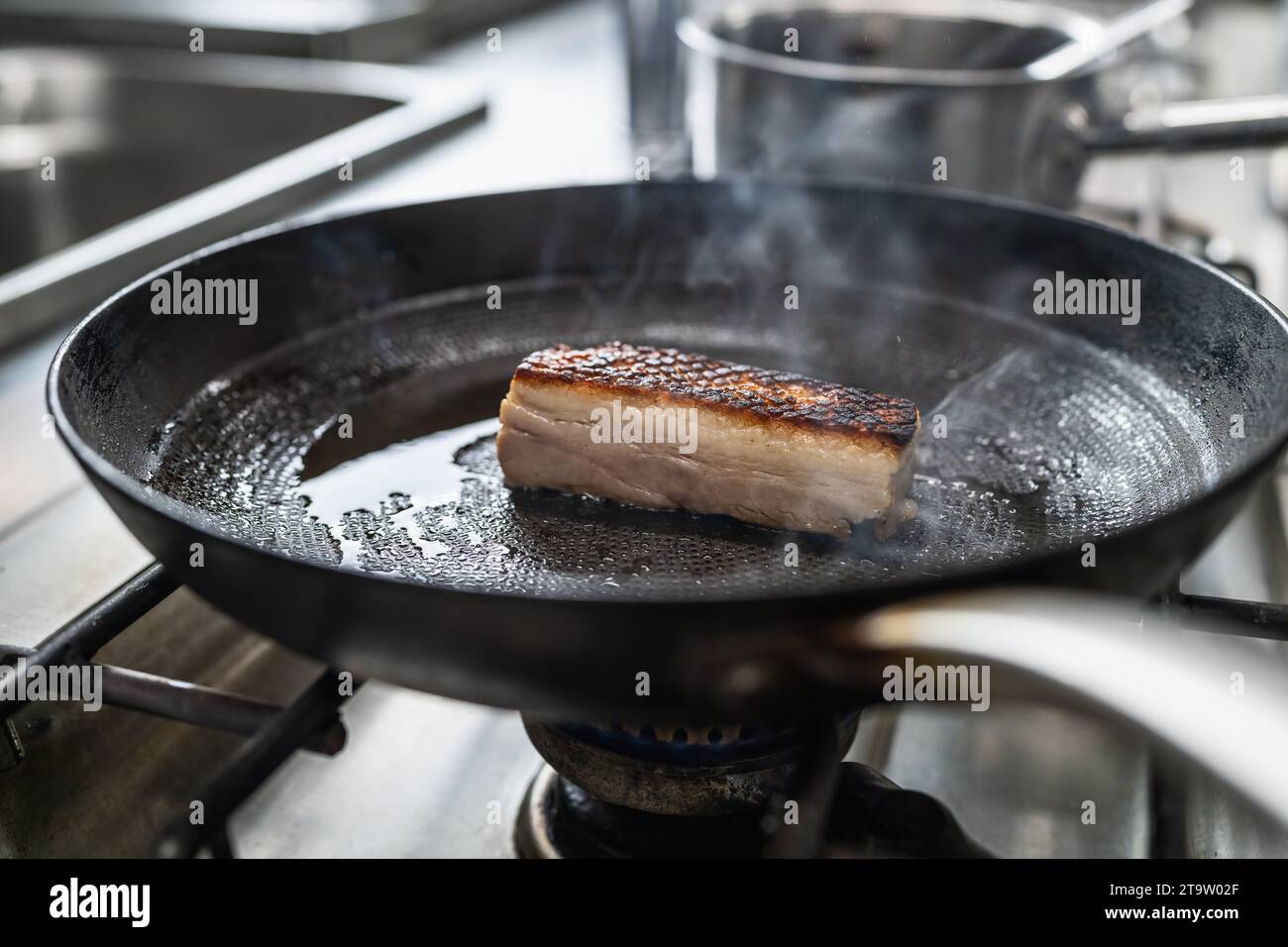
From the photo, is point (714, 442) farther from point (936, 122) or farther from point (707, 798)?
point (936, 122)

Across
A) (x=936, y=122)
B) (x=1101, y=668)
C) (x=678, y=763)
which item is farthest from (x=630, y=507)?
(x=936, y=122)

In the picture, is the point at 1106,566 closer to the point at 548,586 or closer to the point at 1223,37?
the point at 548,586

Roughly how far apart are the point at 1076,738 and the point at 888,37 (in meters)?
1.29

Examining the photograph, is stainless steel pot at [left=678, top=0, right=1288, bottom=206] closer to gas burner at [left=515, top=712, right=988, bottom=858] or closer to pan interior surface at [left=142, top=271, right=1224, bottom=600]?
pan interior surface at [left=142, top=271, right=1224, bottom=600]

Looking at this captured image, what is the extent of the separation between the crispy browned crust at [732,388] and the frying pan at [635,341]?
10 cm

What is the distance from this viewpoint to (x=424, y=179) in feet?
7.33

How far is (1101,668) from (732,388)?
0.57 metres

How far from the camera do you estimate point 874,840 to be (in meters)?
0.92

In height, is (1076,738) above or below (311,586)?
below

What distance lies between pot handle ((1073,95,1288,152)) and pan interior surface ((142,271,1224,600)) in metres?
0.29

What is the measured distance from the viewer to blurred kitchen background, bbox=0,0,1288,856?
1.21 metres

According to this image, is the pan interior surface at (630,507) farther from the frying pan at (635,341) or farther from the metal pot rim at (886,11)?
the metal pot rim at (886,11)
